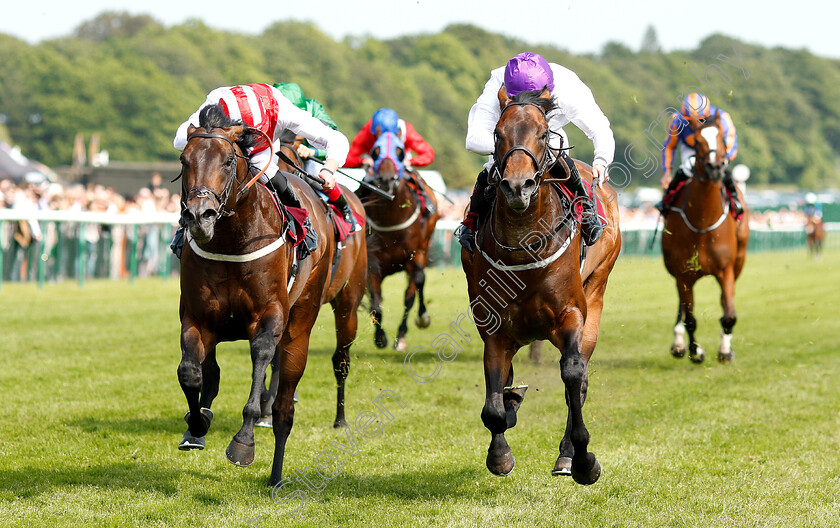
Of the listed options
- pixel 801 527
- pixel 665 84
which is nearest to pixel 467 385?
pixel 801 527

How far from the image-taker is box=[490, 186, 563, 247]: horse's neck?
426 cm

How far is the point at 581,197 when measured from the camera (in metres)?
4.82

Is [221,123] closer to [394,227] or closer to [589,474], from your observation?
[589,474]

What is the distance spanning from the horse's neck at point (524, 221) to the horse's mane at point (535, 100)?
0.37 m

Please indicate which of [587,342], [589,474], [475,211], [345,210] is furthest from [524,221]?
[345,210]

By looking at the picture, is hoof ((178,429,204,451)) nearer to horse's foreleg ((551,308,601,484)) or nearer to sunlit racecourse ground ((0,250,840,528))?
sunlit racecourse ground ((0,250,840,528))

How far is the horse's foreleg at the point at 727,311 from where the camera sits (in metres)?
8.73

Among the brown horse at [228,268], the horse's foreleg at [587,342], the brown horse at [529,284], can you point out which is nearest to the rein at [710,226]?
the horse's foreleg at [587,342]

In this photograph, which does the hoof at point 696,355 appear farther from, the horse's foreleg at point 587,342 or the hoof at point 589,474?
the hoof at point 589,474

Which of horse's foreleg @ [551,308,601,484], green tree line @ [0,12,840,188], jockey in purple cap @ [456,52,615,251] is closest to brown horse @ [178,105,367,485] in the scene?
jockey in purple cap @ [456,52,615,251]

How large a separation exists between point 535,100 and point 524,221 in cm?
55

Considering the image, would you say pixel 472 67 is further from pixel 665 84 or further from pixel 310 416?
pixel 310 416

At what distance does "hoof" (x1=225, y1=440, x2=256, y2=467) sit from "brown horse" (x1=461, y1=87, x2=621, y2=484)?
3.63ft

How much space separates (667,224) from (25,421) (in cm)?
587
